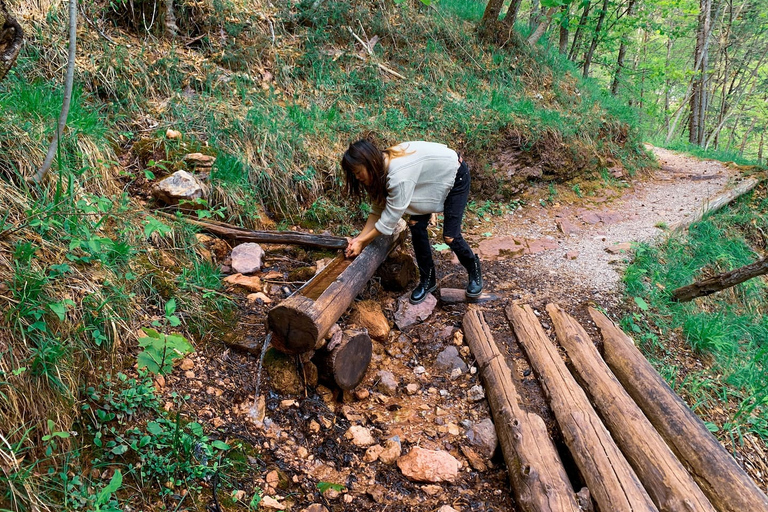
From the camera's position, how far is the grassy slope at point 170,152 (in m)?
1.79

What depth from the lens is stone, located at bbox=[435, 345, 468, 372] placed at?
10.4ft

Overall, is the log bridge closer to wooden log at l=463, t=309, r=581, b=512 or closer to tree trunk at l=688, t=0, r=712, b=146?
wooden log at l=463, t=309, r=581, b=512

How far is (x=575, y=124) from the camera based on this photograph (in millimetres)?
7707

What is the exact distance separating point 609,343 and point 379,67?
17.9 feet

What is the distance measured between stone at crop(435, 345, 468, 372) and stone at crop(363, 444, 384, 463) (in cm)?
93

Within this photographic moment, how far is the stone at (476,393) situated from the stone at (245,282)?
5.74 feet

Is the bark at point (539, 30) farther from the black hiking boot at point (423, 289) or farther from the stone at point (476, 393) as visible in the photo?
the stone at point (476, 393)

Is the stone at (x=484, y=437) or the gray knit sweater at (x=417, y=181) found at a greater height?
the gray knit sweater at (x=417, y=181)

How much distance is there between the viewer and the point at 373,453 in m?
2.40

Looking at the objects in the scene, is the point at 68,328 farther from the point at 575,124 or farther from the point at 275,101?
the point at 575,124

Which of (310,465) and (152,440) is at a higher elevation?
(152,440)

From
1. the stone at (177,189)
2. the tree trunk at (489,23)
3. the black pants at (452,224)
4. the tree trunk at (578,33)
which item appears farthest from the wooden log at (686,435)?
the tree trunk at (578,33)

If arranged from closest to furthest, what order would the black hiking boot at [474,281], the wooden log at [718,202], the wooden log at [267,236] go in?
1. the wooden log at [267,236]
2. the black hiking boot at [474,281]
3. the wooden log at [718,202]

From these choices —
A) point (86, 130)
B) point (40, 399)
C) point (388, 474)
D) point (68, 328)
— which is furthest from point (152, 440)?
point (86, 130)
